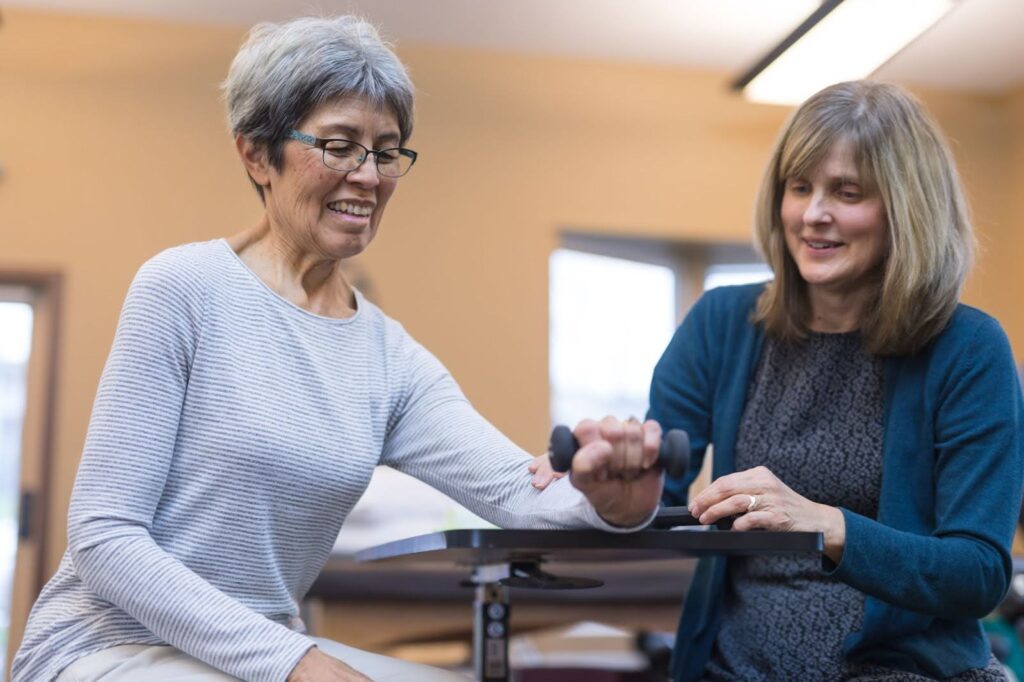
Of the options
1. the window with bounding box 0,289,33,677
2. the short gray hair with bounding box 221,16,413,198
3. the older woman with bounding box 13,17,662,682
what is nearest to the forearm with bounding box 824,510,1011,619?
the older woman with bounding box 13,17,662,682

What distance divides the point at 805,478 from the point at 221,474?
824mm

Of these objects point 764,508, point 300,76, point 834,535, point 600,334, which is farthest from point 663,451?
point 600,334

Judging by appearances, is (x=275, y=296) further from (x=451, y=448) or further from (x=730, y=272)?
(x=730, y=272)

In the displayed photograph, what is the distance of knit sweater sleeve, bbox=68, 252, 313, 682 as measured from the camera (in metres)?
1.27

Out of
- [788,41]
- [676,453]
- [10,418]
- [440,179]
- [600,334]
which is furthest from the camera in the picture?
[600,334]

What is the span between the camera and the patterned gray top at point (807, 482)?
5.31 ft

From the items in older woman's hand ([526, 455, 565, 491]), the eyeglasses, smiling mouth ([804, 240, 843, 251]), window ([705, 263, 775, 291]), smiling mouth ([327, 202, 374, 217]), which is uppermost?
window ([705, 263, 775, 291])

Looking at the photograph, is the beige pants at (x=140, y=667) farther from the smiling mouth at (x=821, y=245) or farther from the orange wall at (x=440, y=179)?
the orange wall at (x=440, y=179)

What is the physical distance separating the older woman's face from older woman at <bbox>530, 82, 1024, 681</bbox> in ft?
1.39

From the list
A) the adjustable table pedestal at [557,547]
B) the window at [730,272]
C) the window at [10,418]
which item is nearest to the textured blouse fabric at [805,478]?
the adjustable table pedestal at [557,547]

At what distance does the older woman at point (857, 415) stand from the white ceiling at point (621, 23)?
3759 mm

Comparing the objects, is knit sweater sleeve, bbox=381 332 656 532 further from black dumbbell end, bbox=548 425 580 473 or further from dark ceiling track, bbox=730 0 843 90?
dark ceiling track, bbox=730 0 843 90

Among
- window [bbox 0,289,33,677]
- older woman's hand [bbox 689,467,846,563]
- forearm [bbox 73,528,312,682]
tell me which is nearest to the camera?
forearm [bbox 73,528,312,682]

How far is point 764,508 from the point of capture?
4.56ft
